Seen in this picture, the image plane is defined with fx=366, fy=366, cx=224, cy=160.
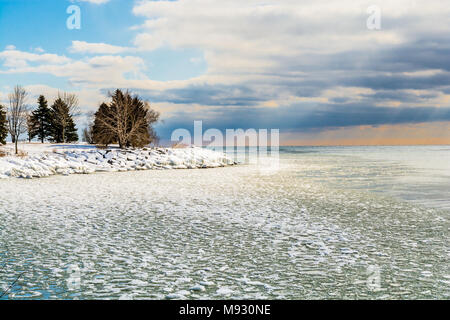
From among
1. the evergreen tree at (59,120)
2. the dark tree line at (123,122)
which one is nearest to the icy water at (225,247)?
the dark tree line at (123,122)

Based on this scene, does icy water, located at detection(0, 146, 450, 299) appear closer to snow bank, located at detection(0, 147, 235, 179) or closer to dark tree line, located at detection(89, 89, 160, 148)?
snow bank, located at detection(0, 147, 235, 179)

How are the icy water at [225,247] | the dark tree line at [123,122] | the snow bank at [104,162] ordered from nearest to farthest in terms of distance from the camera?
the icy water at [225,247] < the snow bank at [104,162] < the dark tree line at [123,122]

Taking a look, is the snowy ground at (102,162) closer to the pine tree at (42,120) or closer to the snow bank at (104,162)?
the snow bank at (104,162)

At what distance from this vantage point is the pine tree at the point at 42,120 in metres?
66.5

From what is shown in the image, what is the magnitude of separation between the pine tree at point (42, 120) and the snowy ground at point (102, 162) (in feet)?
110

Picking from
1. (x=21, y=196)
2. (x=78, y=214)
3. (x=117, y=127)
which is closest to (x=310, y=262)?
(x=78, y=214)

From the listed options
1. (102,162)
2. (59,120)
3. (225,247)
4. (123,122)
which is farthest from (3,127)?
(225,247)

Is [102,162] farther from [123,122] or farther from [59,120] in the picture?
[59,120]

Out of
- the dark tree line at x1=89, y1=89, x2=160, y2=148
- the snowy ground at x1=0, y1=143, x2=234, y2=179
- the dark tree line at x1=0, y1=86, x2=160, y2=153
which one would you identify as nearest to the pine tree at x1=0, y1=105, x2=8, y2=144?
the dark tree line at x1=0, y1=86, x2=160, y2=153

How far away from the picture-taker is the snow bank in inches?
980

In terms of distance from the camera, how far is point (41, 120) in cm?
6706

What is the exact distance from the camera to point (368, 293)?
516cm

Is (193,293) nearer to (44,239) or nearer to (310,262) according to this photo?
(310,262)

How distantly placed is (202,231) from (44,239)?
3590mm
